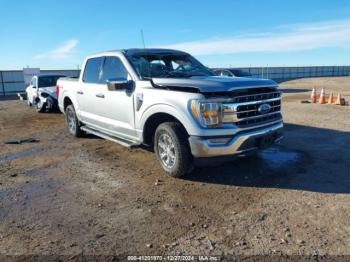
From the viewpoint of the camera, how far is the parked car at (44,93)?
1363cm

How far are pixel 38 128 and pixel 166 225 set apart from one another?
7870 mm

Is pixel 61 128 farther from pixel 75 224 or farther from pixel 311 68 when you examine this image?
pixel 311 68

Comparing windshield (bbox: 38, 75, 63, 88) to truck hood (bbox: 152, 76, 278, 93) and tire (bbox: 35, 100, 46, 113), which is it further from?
truck hood (bbox: 152, 76, 278, 93)

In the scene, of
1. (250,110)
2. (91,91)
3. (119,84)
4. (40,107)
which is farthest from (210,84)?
(40,107)

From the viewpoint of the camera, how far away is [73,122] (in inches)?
332

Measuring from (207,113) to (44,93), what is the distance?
10966 mm

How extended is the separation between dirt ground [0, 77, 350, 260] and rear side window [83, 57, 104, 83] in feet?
5.03

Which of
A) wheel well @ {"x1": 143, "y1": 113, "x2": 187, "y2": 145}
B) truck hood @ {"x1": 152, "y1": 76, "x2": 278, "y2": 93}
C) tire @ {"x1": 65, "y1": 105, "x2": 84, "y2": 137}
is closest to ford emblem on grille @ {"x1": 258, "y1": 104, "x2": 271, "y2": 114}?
truck hood @ {"x1": 152, "y1": 76, "x2": 278, "y2": 93}

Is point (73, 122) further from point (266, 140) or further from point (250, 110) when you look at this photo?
point (266, 140)

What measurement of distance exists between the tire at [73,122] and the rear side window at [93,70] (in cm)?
120

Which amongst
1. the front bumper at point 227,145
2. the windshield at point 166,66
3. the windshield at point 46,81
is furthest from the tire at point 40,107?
the front bumper at point 227,145

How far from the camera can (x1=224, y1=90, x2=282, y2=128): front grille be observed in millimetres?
4648

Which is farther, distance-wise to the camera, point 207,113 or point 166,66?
point 166,66

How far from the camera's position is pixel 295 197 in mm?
4457
